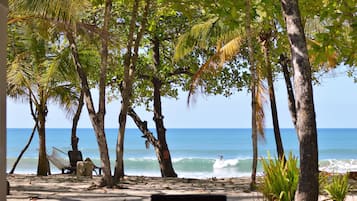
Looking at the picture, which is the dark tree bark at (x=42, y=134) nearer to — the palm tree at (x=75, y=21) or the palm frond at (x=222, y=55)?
the palm frond at (x=222, y=55)

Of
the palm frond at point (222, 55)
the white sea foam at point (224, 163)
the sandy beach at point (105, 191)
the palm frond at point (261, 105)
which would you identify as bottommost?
the sandy beach at point (105, 191)

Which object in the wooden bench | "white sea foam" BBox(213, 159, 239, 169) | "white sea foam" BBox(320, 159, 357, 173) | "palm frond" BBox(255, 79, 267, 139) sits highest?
"palm frond" BBox(255, 79, 267, 139)

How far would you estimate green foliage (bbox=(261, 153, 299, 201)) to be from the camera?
225 inches

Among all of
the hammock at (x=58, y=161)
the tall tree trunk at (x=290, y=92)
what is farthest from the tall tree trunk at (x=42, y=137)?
the tall tree trunk at (x=290, y=92)

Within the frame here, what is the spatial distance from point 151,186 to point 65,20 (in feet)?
11.3

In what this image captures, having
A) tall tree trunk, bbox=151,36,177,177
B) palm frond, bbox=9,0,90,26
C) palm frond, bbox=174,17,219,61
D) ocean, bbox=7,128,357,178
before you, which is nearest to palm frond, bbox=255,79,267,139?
palm frond, bbox=174,17,219,61

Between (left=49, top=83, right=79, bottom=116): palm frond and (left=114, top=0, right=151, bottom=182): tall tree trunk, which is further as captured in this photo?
(left=49, top=83, right=79, bottom=116): palm frond

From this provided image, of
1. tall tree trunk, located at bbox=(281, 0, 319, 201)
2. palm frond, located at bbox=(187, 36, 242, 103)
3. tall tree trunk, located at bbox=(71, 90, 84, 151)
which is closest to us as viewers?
tall tree trunk, located at bbox=(281, 0, 319, 201)

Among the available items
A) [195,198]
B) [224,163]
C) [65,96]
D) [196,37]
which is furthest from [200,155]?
[195,198]

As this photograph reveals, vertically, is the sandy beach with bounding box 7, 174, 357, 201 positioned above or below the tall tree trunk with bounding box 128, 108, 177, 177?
below

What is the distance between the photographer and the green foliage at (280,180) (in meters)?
5.70

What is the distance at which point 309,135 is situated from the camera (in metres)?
4.60

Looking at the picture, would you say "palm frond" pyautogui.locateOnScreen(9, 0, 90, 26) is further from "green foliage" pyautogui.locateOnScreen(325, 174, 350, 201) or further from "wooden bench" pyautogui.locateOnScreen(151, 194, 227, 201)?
"wooden bench" pyautogui.locateOnScreen(151, 194, 227, 201)

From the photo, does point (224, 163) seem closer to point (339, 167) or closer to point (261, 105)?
point (339, 167)
